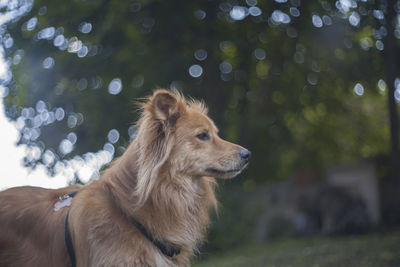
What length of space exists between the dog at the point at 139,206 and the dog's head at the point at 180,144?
1cm

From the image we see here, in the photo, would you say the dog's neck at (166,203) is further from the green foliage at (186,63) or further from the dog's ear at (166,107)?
the green foliage at (186,63)

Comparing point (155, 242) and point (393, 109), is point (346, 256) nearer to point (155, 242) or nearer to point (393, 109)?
point (155, 242)

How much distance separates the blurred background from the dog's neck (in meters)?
5.55

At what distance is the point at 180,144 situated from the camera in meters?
4.74

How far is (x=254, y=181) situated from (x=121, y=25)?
10770 mm

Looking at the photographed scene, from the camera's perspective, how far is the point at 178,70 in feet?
44.5

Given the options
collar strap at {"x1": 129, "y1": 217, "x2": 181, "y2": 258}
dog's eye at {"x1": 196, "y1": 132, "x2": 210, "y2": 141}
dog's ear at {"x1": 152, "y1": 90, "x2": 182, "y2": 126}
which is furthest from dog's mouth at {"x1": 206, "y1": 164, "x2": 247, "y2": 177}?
collar strap at {"x1": 129, "y1": 217, "x2": 181, "y2": 258}

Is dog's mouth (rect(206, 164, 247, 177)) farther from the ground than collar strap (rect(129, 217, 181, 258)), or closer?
farther from the ground

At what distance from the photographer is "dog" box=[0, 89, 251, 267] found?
3.98 metres

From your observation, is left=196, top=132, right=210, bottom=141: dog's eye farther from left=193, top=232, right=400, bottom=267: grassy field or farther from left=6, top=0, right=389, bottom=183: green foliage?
left=6, top=0, right=389, bottom=183: green foliage

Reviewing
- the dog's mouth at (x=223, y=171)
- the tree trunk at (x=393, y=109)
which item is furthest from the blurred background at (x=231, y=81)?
the dog's mouth at (x=223, y=171)

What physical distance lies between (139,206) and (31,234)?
1084mm

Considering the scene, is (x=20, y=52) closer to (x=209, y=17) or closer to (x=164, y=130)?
(x=209, y=17)

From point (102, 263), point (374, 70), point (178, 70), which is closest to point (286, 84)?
point (374, 70)
